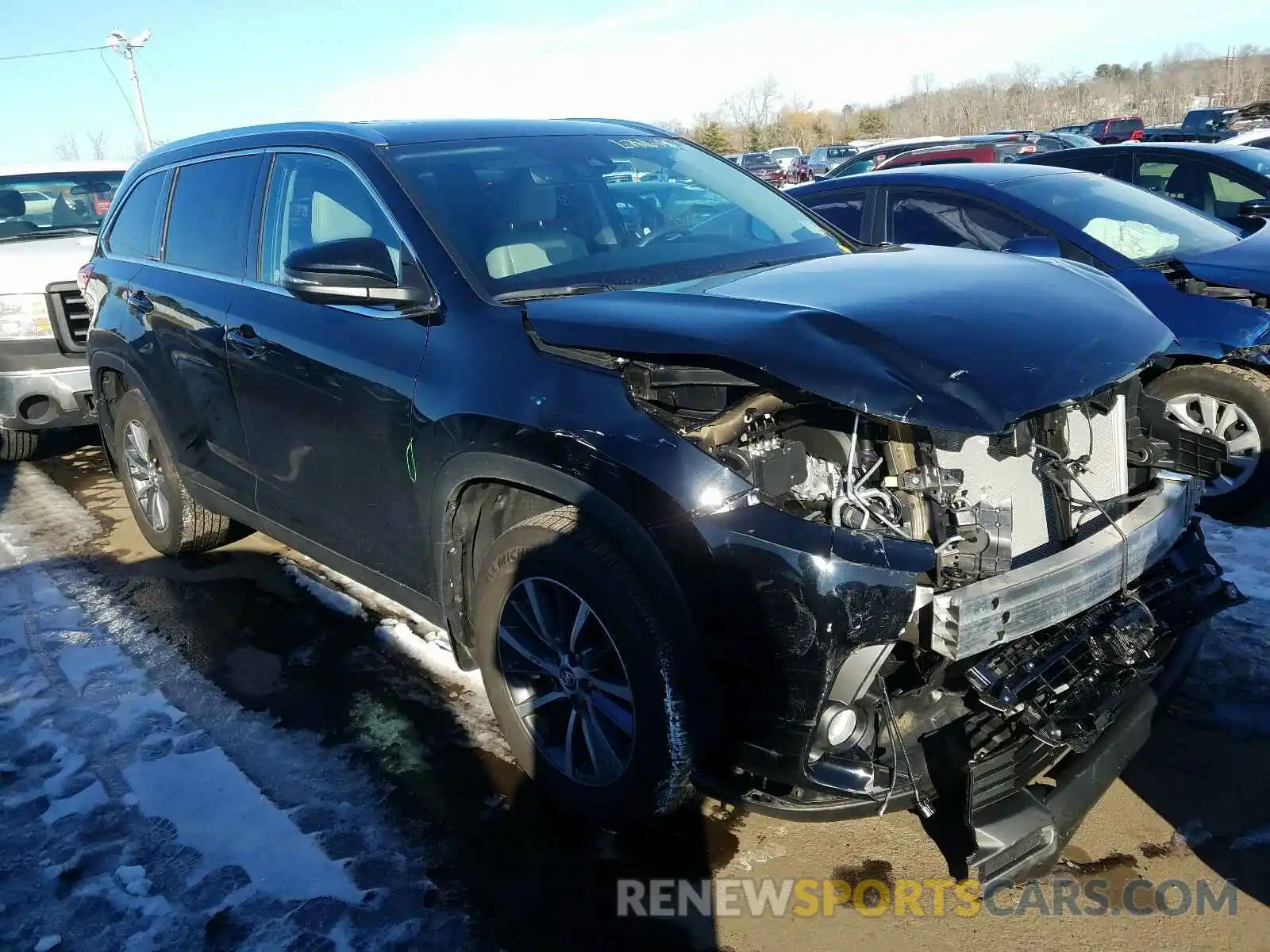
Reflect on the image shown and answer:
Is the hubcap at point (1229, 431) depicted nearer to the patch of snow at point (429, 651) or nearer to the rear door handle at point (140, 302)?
the patch of snow at point (429, 651)

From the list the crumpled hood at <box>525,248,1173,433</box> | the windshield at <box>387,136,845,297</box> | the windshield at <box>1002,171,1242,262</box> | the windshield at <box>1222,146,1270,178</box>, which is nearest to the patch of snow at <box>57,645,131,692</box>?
the windshield at <box>387,136,845,297</box>

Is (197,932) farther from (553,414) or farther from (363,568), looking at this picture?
(553,414)

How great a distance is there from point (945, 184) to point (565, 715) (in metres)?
4.27

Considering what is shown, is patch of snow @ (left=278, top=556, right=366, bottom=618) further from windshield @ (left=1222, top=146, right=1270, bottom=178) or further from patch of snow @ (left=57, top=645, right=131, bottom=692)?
windshield @ (left=1222, top=146, right=1270, bottom=178)

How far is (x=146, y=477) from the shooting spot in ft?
17.0

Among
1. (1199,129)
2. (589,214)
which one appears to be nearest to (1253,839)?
(589,214)

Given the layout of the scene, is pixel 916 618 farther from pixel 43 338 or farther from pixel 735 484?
pixel 43 338

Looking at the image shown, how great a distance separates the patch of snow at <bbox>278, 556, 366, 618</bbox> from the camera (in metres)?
4.49

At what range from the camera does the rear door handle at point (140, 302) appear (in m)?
4.51

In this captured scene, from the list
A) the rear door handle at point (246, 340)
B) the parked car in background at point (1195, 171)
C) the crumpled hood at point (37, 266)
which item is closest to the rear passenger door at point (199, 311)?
the rear door handle at point (246, 340)

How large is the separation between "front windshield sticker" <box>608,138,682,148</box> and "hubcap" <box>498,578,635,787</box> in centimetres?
199

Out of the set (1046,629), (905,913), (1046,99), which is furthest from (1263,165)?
(1046,99)

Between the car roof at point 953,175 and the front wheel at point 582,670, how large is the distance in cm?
404

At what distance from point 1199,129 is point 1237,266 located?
77.8ft
